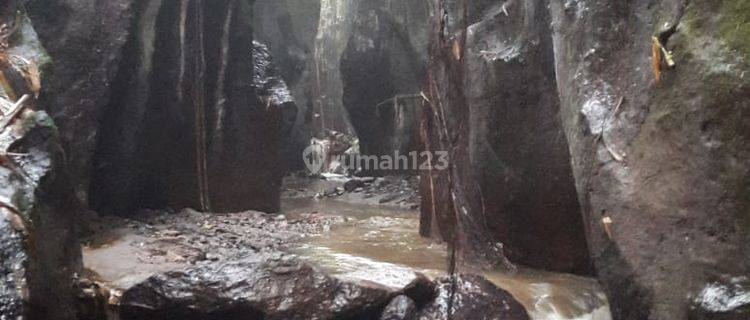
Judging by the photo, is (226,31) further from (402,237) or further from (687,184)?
(687,184)

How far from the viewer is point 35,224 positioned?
142 inches

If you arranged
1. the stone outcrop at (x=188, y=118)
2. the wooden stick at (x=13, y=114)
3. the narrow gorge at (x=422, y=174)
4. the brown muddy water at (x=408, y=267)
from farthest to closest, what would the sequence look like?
the stone outcrop at (x=188, y=118)
the brown muddy water at (x=408, y=267)
the wooden stick at (x=13, y=114)
the narrow gorge at (x=422, y=174)

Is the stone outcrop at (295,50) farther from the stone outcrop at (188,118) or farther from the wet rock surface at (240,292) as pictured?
the wet rock surface at (240,292)

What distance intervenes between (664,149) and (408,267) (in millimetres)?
2563

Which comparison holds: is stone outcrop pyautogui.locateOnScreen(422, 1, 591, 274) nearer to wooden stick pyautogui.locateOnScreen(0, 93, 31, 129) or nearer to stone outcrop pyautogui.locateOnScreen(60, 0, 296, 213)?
wooden stick pyautogui.locateOnScreen(0, 93, 31, 129)

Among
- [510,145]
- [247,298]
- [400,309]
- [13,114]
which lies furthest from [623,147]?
[13,114]

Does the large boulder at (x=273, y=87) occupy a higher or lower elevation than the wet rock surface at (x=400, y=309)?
higher

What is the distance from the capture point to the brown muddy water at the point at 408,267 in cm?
478

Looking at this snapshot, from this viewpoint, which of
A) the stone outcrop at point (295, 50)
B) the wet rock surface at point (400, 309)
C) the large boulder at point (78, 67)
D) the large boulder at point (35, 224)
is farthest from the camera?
the stone outcrop at point (295, 50)

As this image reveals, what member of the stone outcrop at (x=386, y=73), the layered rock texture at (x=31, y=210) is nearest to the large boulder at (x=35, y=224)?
the layered rock texture at (x=31, y=210)

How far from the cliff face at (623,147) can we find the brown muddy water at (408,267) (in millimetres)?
470

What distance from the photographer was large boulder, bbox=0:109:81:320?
312cm

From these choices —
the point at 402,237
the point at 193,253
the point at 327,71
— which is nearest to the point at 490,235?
the point at 402,237

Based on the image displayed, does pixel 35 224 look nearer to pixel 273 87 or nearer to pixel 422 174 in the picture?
pixel 422 174
